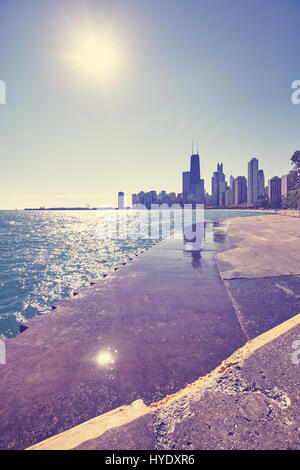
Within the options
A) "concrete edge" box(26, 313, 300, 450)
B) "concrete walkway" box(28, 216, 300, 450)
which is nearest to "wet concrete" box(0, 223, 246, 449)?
"concrete edge" box(26, 313, 300, 450)

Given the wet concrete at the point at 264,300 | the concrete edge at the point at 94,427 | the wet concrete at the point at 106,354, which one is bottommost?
the wet concrete at the point at 106,354

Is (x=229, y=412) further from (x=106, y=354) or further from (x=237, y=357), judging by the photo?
(x=106, y=354)

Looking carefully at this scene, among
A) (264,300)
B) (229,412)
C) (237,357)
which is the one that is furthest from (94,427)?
(264,300)

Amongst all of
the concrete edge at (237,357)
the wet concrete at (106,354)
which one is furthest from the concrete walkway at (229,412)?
the wet concrete at (106,354)

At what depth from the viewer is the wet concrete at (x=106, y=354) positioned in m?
2.77

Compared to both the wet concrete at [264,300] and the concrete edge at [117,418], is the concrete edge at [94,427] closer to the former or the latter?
the concrete edge at [117,418]

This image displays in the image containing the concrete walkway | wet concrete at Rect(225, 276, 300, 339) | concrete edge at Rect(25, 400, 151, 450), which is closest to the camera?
the concrete walkway

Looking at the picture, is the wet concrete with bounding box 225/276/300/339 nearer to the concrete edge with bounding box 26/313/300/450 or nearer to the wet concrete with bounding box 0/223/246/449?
the wet concrete with bounding box 0/223/246/449

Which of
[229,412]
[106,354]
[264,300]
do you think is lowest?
[106,354]

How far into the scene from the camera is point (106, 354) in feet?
12.7

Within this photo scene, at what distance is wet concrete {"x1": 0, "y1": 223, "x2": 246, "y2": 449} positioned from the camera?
9.09ft
